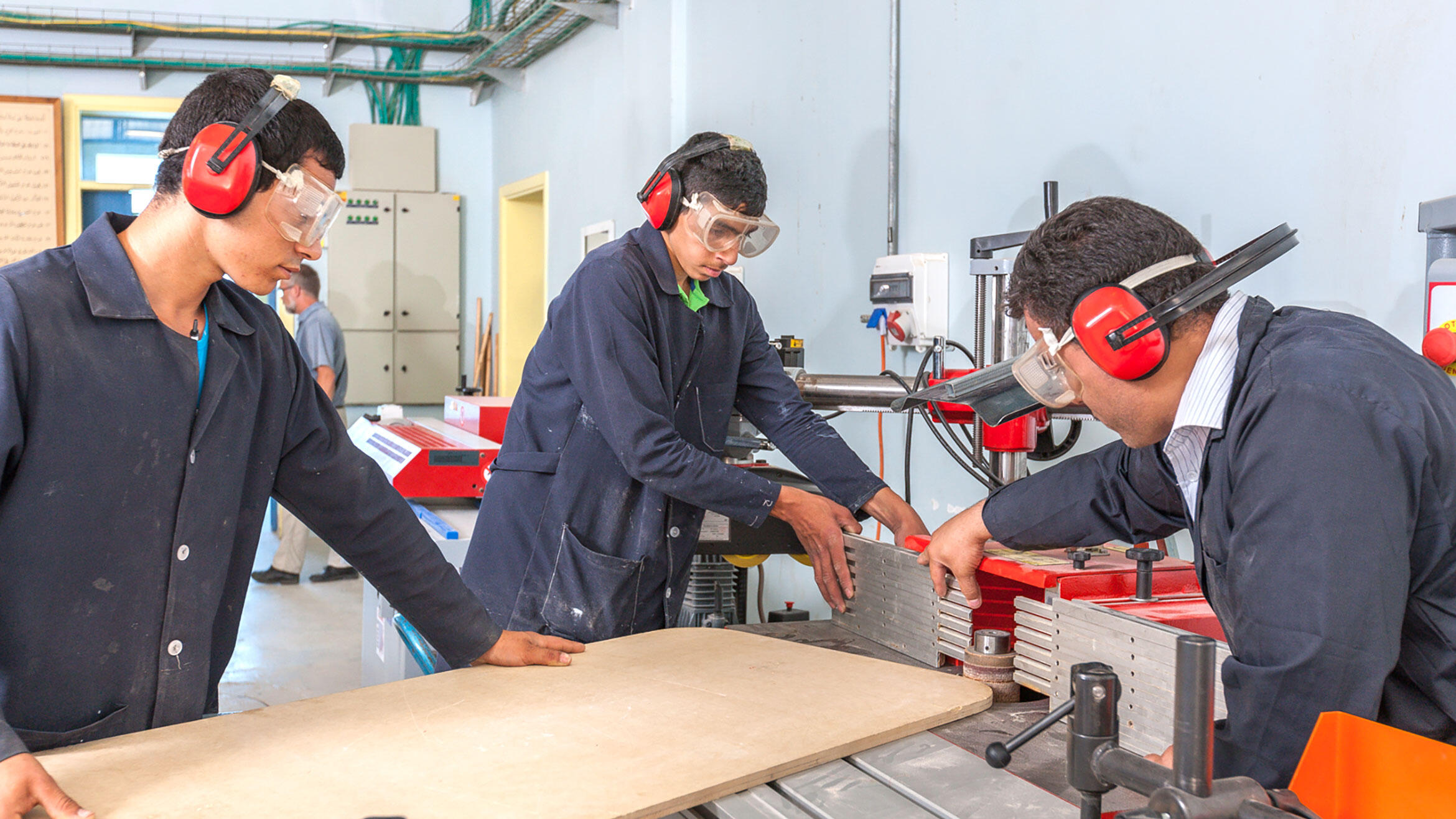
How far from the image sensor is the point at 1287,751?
911 millimetres

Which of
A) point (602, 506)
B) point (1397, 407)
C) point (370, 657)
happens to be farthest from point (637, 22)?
point (1397, 407)

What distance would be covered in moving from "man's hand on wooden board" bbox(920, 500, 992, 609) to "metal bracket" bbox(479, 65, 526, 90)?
532cm

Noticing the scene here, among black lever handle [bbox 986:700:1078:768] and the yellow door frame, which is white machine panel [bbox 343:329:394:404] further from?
black lever handle [bbox 986:700:1078:768]

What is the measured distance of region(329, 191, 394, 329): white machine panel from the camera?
6395 millimetres

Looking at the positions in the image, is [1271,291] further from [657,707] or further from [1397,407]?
[657,707]

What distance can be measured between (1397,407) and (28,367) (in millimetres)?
1331

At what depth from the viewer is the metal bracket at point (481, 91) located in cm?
668

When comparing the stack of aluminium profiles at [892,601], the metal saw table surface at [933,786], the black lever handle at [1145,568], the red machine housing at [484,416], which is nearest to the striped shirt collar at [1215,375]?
the black lever handle at [1145,568]

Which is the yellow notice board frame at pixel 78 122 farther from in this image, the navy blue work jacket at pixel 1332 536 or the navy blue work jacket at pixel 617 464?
the navy blue work jacket at pixel 1332 536

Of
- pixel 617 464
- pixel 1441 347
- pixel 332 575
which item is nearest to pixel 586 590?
pixel 617 464

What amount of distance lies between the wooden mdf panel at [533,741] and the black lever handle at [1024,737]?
10.7 inches

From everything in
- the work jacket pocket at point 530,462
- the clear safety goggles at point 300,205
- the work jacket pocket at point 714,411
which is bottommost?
the work jacket pocket at point 530,462

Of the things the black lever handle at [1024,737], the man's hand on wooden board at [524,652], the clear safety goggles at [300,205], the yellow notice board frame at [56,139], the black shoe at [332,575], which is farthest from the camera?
the yellow notice board frame at [56,139]

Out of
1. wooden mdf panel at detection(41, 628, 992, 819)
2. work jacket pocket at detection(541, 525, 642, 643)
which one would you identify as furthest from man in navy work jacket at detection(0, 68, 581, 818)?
work jacket pocket at detection(541, 525, 642, 643)
